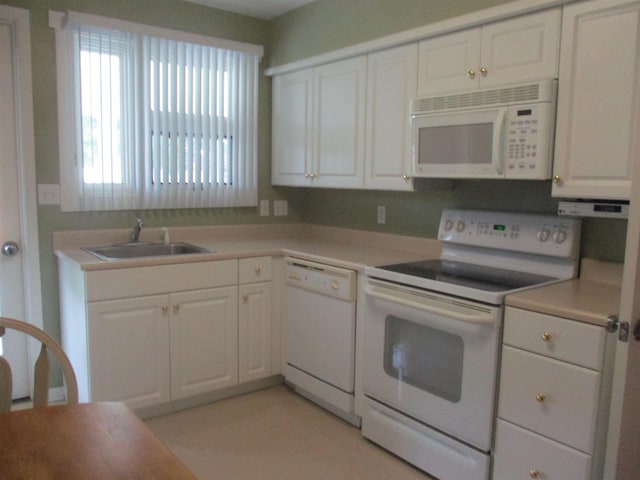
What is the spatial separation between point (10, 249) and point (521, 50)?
2.79 metres

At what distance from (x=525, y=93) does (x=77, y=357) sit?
254 cm

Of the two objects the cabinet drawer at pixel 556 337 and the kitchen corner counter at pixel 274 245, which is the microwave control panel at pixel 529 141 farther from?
the kitchen corner counter at pixel 274 245

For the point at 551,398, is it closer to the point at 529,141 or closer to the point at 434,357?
the point at 434,357

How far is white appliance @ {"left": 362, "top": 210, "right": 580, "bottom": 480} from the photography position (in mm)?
2156

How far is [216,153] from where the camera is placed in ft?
11.9

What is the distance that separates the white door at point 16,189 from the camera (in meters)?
2.93

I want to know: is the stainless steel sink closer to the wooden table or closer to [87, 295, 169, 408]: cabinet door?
[87, 295, 169, 408]: cabinet door

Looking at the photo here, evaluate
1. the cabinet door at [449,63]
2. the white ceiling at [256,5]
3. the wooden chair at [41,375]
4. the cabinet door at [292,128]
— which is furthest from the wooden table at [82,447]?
the white ceiling at [256,5]

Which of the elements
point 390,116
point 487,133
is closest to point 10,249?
point 390,116

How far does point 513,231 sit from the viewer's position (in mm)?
2570

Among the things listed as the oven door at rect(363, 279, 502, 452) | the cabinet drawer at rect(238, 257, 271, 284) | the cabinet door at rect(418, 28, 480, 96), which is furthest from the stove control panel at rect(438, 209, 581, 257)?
the cabinet drawer at rect(238, 257, 271, 284)

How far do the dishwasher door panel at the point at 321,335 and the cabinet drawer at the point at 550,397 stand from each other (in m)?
0.92

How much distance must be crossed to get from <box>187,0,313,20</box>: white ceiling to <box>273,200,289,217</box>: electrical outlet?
1.29 meters

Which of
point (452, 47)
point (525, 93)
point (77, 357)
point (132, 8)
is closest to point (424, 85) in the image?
point (452, 47)
